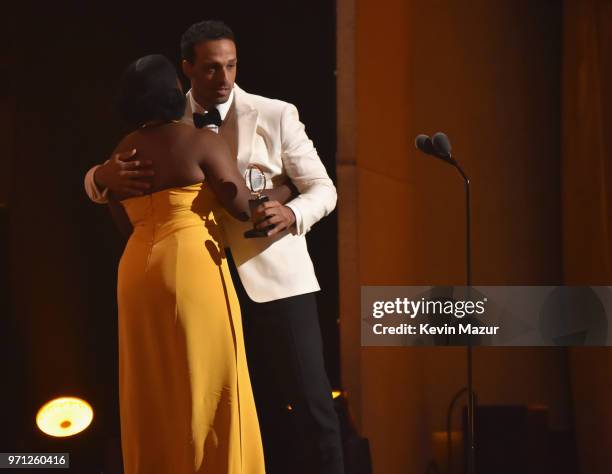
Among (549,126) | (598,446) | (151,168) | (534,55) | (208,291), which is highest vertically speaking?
(534,55)

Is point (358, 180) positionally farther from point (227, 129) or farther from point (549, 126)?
point (549, 126)

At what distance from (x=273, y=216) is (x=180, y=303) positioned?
0.34 m

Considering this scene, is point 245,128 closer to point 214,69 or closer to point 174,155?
point 214,69

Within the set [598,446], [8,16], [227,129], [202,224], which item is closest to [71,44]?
[8,16]

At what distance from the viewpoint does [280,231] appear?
241 centimetres

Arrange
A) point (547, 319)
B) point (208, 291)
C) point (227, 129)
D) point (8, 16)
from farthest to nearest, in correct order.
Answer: point (547, 319) < point (8, 16) < point (227, 129) < point (208, 291)

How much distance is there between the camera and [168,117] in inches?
93.7

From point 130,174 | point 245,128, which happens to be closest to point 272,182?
point 245,128

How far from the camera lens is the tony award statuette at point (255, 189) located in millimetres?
2314

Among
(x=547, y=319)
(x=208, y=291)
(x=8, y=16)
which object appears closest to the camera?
(x=208, y=291)

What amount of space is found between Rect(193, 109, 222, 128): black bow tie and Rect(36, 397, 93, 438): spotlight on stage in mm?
1168

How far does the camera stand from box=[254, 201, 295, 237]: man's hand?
2318 mm

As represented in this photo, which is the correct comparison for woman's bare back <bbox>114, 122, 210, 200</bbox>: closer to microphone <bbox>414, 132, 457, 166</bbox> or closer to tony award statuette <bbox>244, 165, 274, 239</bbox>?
tony award statuette <bbox>244, 165, 274, 239</bbox>

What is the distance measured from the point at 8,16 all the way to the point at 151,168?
4.44ft
